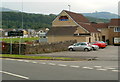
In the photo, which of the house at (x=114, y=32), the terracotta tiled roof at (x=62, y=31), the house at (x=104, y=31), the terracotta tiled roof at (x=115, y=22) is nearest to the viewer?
the terracotta tiled roof at (x=62, y=31)

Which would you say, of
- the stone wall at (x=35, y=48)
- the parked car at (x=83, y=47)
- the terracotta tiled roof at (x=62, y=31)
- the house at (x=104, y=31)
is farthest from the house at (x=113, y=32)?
the stone wall at (x=35, y=48)

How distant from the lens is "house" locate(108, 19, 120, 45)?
193ft

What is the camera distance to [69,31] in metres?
52.4

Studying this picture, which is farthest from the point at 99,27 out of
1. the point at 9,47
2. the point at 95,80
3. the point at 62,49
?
the point at 95,80

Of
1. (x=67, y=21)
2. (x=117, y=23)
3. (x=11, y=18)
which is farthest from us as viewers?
(x=11, y=18)

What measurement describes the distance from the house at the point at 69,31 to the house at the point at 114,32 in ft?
16.0

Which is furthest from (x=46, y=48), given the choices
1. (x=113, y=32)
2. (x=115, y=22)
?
(x=115, y=22)

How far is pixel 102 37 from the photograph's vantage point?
211 ft

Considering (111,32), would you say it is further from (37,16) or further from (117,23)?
(37,16)

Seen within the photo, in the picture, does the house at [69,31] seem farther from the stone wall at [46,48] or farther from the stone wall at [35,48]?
the stone wall at [35,48]

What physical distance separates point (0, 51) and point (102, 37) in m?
37.1

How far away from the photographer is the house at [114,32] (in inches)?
2311

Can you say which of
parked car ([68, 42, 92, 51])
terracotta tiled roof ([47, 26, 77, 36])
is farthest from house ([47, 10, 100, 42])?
parked car ([68, 42, 92, 51])

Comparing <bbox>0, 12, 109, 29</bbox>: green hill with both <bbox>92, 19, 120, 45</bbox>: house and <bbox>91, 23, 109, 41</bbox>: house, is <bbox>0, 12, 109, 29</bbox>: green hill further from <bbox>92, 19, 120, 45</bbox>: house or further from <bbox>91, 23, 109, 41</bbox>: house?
<bbox>92, 19, 120, 45</bbox>: house
